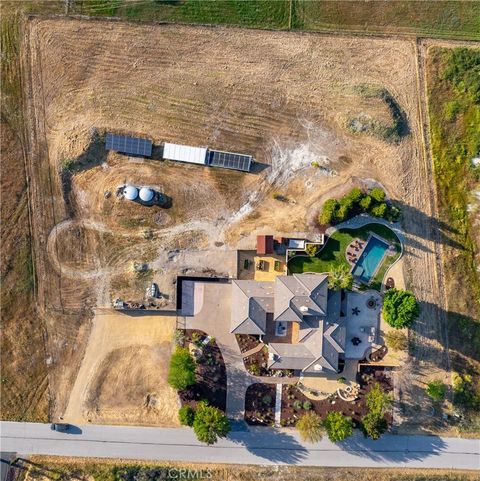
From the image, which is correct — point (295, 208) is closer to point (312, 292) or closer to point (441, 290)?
point (312, 292)

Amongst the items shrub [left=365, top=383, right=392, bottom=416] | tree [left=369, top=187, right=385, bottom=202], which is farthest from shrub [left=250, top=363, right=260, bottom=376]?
tree [left=369, top=187, right=385, bottom=202]

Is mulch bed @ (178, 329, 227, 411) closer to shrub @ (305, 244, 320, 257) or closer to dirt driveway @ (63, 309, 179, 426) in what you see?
dirt driveway @ (63, 309, 179, 426)

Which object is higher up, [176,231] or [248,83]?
[248,83]

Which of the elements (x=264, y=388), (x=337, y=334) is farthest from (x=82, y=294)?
(x=337, y=334)

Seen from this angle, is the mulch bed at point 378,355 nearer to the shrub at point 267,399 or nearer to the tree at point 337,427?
the tree at point 337,427

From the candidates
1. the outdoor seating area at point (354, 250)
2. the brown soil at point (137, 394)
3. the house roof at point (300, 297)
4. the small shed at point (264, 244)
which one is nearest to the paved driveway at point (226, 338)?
the brown soil at point (137, 394)
